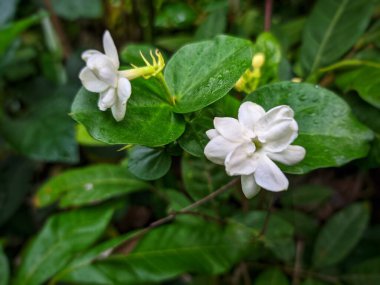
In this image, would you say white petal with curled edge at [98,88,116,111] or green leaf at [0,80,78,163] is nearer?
white petal with curled edge at [98,88,116,111]

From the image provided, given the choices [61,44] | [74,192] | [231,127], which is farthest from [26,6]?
[231,127]

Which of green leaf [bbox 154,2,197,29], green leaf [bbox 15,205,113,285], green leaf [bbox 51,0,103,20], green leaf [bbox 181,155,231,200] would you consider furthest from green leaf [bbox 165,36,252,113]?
green leaf [bbox 51,0,103,20]

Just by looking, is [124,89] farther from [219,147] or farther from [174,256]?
[174,256]

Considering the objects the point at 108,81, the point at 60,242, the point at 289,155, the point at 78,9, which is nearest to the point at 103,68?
the point at 108,81

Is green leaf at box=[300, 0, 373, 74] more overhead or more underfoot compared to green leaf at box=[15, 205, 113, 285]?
more overhead

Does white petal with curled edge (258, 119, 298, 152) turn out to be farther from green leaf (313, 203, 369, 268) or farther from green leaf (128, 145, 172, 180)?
green leaf (313, 203, 369, 268)

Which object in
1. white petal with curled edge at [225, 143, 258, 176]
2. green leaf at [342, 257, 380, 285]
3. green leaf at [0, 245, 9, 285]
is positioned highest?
white petal with curled edge at [225, 143, 258, 176]

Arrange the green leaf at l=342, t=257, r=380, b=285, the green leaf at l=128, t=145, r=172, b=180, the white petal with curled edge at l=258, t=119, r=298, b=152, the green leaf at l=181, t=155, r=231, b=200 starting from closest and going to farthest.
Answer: the white petal with curled edge at l=258, t=119, r=298, b=152
the green leaf at l=128, t=145, r=172, b=180
the green leaf at l=181, t=155, r=231, b=200
the green leaf at l=342, t=257, r=380, b=285
